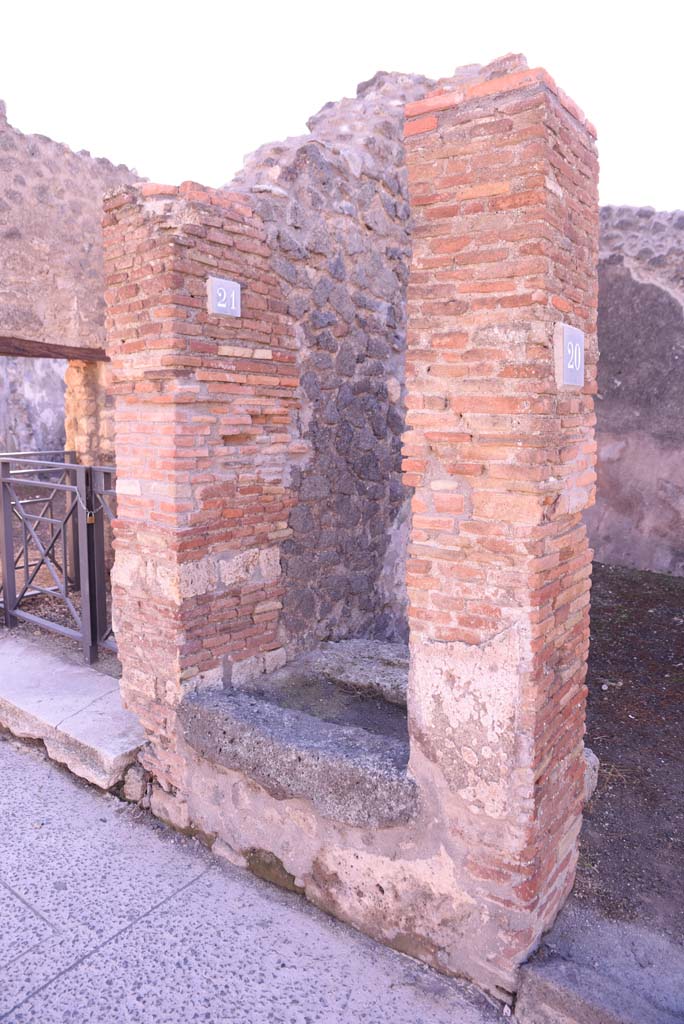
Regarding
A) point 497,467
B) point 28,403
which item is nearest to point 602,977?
point 497,467

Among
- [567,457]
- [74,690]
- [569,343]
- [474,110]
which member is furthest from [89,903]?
[474,110]

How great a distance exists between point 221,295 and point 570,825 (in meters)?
2.71

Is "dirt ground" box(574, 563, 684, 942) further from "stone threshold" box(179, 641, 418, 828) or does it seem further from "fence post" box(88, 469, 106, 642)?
"fence post" box(88, 469, 106, 642)

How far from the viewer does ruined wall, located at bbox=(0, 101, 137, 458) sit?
610cm

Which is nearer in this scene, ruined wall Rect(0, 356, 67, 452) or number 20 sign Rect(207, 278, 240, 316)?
number 20 sign Rect(207, 278, 240, 316)

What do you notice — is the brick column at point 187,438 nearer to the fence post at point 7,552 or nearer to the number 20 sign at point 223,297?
the number 20 sign at point 223,297

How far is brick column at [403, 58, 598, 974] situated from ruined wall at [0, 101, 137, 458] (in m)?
4.68

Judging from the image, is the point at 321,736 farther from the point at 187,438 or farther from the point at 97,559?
the point at 97,559

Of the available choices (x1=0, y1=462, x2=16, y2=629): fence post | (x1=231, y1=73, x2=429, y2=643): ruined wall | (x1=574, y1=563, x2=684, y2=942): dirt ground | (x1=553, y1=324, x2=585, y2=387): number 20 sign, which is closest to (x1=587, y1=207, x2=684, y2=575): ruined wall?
(x1=574, y1=563, x2=684, y2=942): dirt ground

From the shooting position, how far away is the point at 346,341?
4438 mm

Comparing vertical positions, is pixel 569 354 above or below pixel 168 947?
above

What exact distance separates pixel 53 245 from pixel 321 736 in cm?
523

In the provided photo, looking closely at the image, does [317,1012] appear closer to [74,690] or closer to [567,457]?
[567,457]

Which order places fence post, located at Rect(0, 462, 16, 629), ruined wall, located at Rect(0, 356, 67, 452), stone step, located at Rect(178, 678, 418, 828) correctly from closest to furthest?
stone step, located at Rect(178, 678, 418, 828) < fence post, located at Rect(0, 462, 16, 629) < ruined wall, located at Rect(0, 356, 67, 452)
